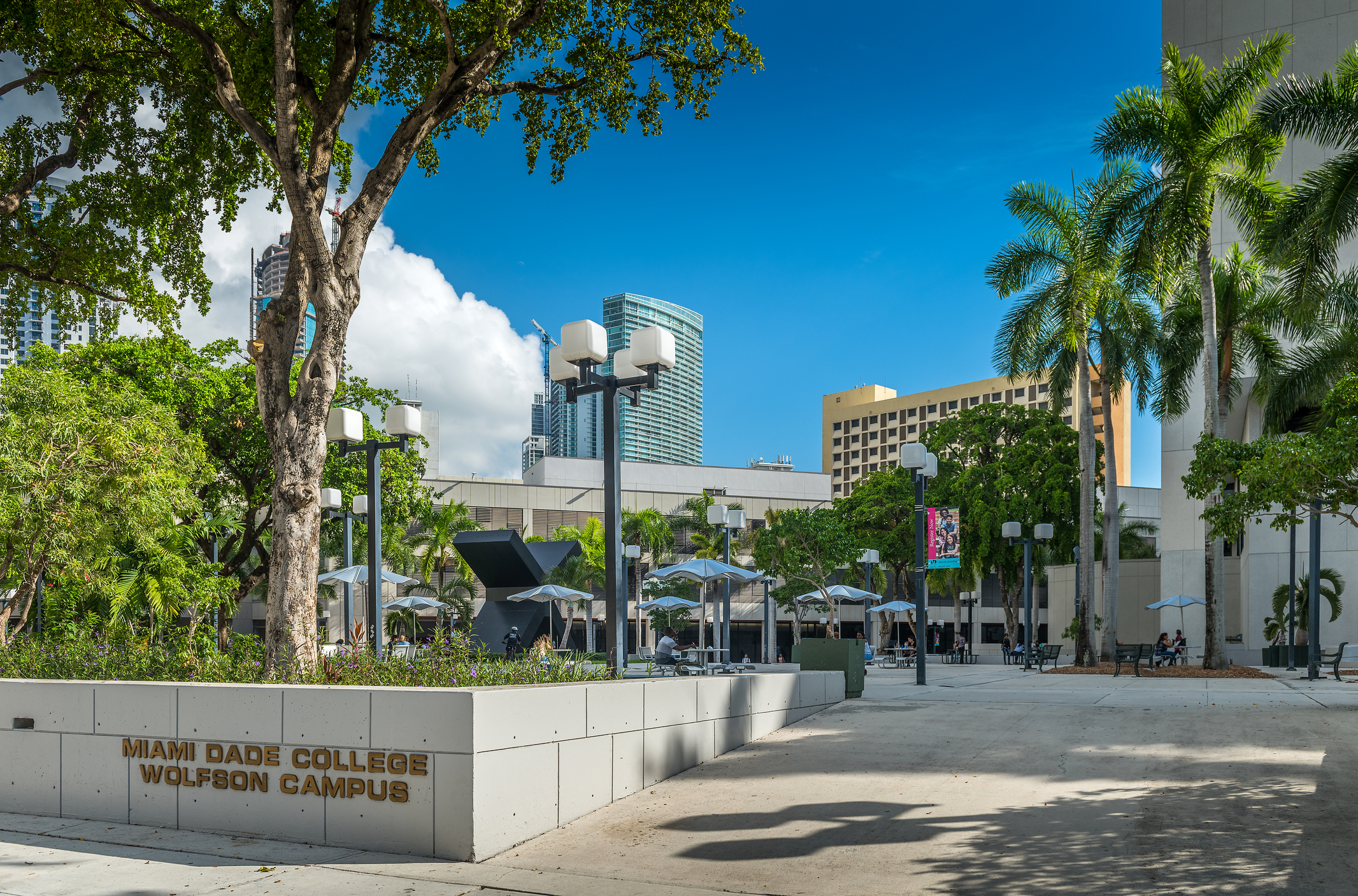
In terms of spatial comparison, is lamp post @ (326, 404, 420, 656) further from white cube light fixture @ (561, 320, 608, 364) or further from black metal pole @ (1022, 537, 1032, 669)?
black metal pole @ (1022, 537, 1032, 669)

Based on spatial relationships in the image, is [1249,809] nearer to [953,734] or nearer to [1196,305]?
[953,734]

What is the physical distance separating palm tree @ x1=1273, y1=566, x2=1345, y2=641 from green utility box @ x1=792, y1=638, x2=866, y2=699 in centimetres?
2189

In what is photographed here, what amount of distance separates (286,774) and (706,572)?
47.4 feet

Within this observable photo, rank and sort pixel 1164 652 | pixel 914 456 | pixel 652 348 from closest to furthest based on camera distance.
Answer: pixel 652 348
pixel 914 456
pixel 1164 652

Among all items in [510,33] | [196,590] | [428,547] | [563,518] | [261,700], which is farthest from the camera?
[563,518]

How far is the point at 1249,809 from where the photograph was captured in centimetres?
724

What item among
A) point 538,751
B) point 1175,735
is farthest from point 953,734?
point 538,751

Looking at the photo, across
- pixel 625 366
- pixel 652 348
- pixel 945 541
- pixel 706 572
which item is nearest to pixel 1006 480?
pixel 945 541

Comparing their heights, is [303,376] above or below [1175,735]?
above

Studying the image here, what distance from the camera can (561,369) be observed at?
11.0m

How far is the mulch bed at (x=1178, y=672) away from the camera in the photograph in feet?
70.3

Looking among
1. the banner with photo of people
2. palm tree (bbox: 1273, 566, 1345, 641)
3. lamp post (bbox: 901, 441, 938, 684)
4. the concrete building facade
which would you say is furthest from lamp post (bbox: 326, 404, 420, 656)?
the concrete building facade

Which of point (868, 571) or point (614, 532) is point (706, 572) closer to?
point (614, 532)

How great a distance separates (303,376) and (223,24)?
501 centimetres
